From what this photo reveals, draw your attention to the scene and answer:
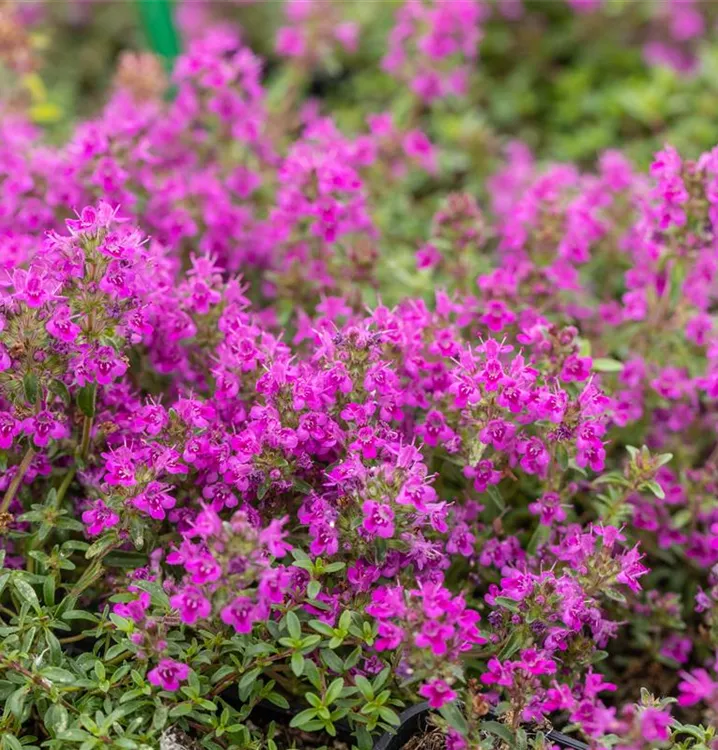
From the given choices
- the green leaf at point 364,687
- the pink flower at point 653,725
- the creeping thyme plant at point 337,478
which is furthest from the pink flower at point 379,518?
the pink flower at point 653,725

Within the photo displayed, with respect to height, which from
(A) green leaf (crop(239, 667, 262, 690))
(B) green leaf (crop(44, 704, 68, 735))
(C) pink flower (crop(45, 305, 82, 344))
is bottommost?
(B) green leaf (crop(44, 704, 68, 735))

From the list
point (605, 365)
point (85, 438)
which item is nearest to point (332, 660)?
point (85, 438)

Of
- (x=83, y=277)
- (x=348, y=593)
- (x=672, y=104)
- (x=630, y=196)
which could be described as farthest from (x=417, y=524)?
(x=672, y=104)

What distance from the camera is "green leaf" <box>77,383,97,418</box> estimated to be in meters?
1.60

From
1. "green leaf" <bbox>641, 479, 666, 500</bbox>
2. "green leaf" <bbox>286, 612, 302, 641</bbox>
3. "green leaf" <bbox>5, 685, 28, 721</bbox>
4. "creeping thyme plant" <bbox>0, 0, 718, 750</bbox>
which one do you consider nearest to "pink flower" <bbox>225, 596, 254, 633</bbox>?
"creeping thyme plant" <bbox>0, 0, 718, 750</bbox>

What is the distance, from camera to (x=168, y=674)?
1425mm

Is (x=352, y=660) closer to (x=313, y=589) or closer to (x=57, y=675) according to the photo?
(x=313, y=589)

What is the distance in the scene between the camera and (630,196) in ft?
8.57

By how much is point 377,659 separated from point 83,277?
76cm

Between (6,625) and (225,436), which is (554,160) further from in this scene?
(6,625)

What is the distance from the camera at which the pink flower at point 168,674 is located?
1.41 metres

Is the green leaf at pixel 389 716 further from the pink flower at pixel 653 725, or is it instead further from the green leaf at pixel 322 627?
the pink flower at pixel 653 725

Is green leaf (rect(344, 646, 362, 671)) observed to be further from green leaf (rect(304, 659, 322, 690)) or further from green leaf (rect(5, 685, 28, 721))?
green leaf (rect(5, 685, 28, 721))

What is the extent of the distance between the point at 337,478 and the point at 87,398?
1.43 feet
